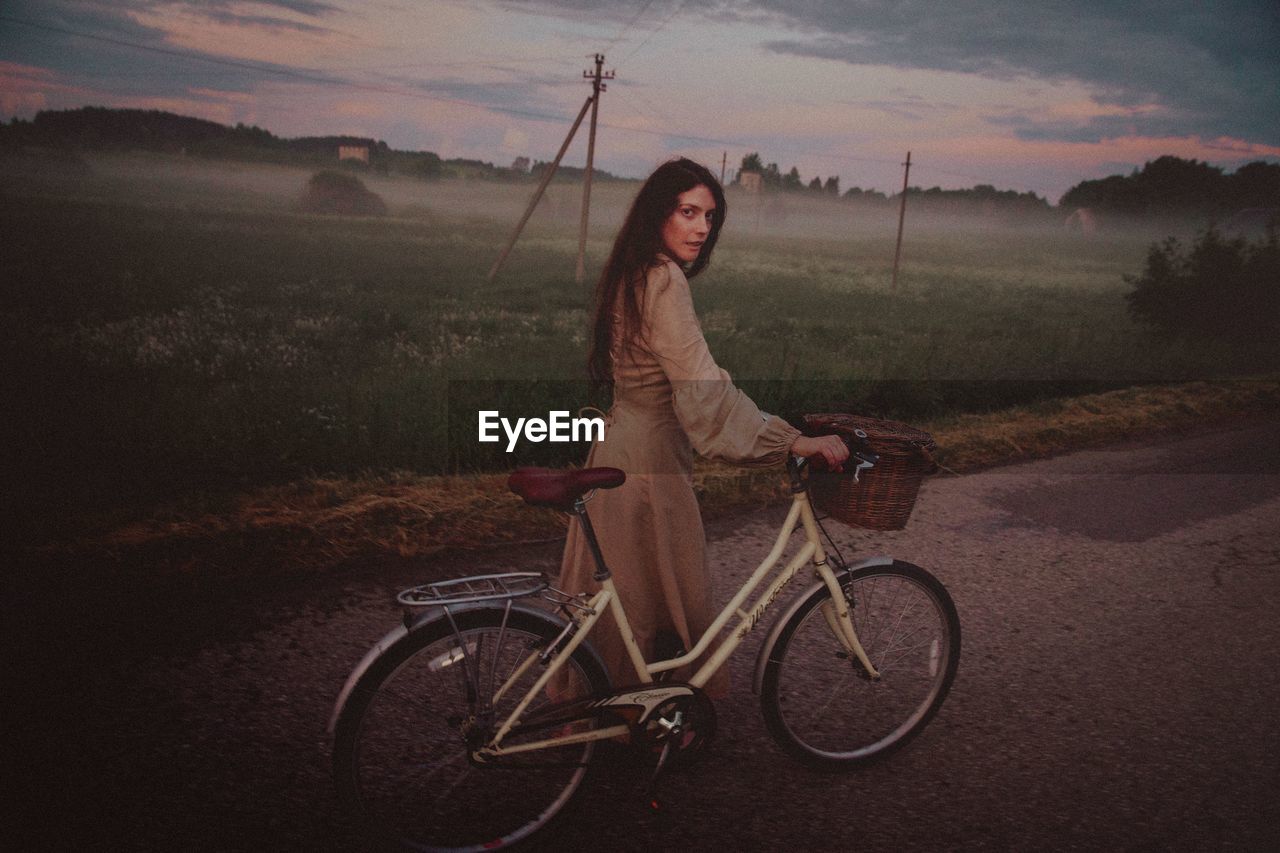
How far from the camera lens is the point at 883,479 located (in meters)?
2.43

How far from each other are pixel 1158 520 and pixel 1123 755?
3.23 metres

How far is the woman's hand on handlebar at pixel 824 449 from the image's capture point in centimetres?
232

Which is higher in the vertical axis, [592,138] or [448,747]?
[592,138]

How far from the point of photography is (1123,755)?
3084 millimetres

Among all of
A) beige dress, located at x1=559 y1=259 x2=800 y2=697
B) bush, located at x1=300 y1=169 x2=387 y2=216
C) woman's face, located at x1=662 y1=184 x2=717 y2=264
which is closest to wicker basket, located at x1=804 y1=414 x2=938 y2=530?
beige dress, located at x1=559 y1=259 x2=800 y2=697

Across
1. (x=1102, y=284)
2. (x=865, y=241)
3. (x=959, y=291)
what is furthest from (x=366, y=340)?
(x=865, y=241)

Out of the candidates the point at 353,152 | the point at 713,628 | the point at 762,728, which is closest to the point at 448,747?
the point at 713,628

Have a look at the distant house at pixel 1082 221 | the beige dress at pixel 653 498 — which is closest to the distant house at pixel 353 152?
the beige dress at pixel 653 498

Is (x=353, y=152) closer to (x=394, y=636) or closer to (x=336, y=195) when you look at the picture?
(x=336, y=195)

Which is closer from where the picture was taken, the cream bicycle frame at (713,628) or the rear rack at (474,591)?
the rear rack at (474,591)

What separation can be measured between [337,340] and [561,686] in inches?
367

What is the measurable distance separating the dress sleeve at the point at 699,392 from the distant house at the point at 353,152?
54.3ft

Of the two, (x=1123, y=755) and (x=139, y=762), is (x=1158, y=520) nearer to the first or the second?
(x=1123, y=755)

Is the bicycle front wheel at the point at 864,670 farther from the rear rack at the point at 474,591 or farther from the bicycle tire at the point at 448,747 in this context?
the rear rack at the point at 474,591
